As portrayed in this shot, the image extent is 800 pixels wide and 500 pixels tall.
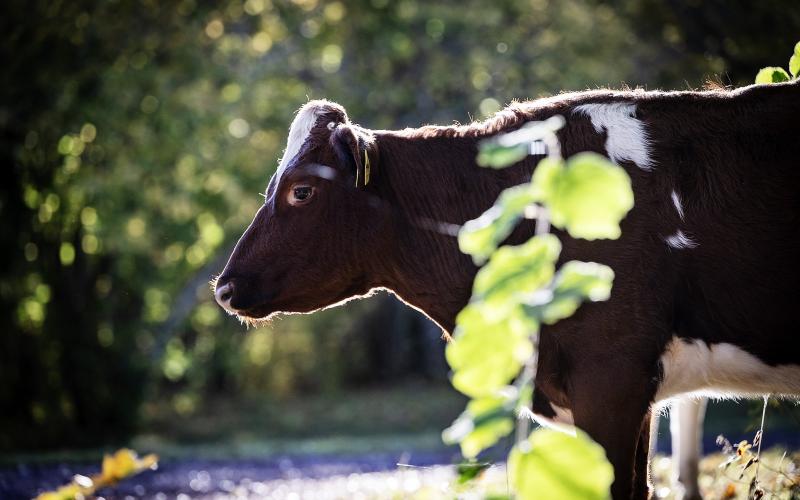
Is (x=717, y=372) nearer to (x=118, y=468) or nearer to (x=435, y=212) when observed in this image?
(x=435, y=212)

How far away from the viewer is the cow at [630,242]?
365cm

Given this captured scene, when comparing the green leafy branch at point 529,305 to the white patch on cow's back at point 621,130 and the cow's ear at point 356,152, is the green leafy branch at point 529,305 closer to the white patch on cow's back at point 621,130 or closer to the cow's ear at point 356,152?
the white patch on cow's back at point 621,130

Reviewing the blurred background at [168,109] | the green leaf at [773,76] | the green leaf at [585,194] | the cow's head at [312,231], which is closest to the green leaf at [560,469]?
the green leaf at [585,194]

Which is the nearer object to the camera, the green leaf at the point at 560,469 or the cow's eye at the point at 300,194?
the green leaf at the point at 560,469

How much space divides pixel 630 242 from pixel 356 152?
4.39 ft

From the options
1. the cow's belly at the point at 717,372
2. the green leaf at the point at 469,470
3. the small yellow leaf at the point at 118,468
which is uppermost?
the green leaf at the point at 469,470

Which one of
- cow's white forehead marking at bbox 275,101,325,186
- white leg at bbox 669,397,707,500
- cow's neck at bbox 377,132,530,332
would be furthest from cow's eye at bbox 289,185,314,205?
white leg at bbox 669,397,707,500

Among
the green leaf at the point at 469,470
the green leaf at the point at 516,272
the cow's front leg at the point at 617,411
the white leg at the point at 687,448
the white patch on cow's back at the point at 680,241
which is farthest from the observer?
the white leg at the point at 687,448

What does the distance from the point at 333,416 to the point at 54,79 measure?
10818 mm

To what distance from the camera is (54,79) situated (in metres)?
14.9

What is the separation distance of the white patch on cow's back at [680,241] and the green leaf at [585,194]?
2297 mm

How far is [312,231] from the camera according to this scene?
14.2 ft

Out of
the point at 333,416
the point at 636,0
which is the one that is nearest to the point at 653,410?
the point at 636,0

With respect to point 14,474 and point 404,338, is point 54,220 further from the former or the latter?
point 404,338
